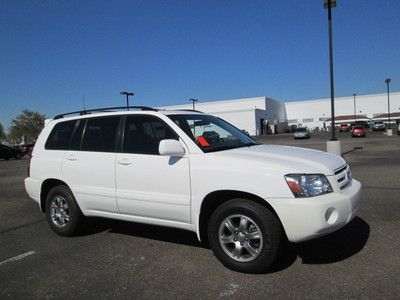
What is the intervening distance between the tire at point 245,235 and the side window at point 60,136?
2843mm

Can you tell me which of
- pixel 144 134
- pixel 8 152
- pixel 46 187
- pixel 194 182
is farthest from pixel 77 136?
pixel 8 152

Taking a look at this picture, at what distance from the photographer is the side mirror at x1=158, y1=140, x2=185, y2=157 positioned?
4.68 meters

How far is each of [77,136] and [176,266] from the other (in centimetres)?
257

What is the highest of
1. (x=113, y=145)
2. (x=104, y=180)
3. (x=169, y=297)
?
(x=113, y=145)

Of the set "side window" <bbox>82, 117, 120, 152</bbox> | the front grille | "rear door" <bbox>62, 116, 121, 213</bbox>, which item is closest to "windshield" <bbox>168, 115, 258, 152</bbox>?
"side window" <bbox>82, 117, 120, 152</bbox>

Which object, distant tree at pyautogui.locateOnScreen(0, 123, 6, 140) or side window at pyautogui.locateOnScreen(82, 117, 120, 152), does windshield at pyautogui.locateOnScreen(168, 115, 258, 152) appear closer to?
side window at pyautogui.locateOnScreen(82, 117, 120, 152)

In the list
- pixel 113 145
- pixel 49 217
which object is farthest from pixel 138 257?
pixel 49 217

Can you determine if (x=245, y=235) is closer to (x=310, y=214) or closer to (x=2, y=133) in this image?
(x=310, y=214)

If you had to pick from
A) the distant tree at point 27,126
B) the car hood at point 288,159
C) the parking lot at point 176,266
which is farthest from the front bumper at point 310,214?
the distant tree at point 27,126

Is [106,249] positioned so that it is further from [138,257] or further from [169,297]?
[169,297]

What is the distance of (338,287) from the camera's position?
4.03 m

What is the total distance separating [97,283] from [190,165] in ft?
5.36

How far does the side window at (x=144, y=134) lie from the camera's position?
525 centimetres

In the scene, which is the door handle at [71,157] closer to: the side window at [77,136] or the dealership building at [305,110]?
the side window at [77,136]
